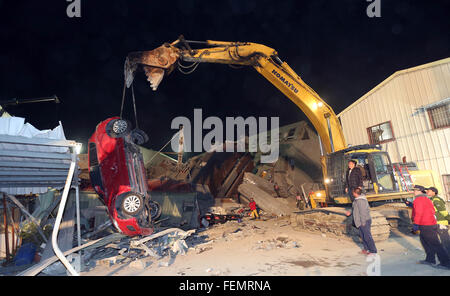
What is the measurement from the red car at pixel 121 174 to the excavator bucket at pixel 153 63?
1520 millimetres

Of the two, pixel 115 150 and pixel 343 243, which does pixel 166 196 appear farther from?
pixel 343 243

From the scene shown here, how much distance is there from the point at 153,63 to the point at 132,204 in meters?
4.32

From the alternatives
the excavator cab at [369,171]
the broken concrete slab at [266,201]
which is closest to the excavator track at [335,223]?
the excavator cab at [369,171]

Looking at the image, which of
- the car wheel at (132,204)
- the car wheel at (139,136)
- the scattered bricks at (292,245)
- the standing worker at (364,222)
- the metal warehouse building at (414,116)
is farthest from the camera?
the metal warehouse building at (414,116)

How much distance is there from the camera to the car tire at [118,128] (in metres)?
6.86

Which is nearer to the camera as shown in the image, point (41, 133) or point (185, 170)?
point (41, 133)

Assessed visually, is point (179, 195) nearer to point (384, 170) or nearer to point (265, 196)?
point (265, 196)

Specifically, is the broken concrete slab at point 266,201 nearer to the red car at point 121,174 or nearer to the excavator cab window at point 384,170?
the excavator cab window at point 384,170

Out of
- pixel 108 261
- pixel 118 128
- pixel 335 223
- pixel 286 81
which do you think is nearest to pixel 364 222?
pixel 335 223

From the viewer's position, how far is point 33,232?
7441 millimetres

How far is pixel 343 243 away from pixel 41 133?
23.6 feet
